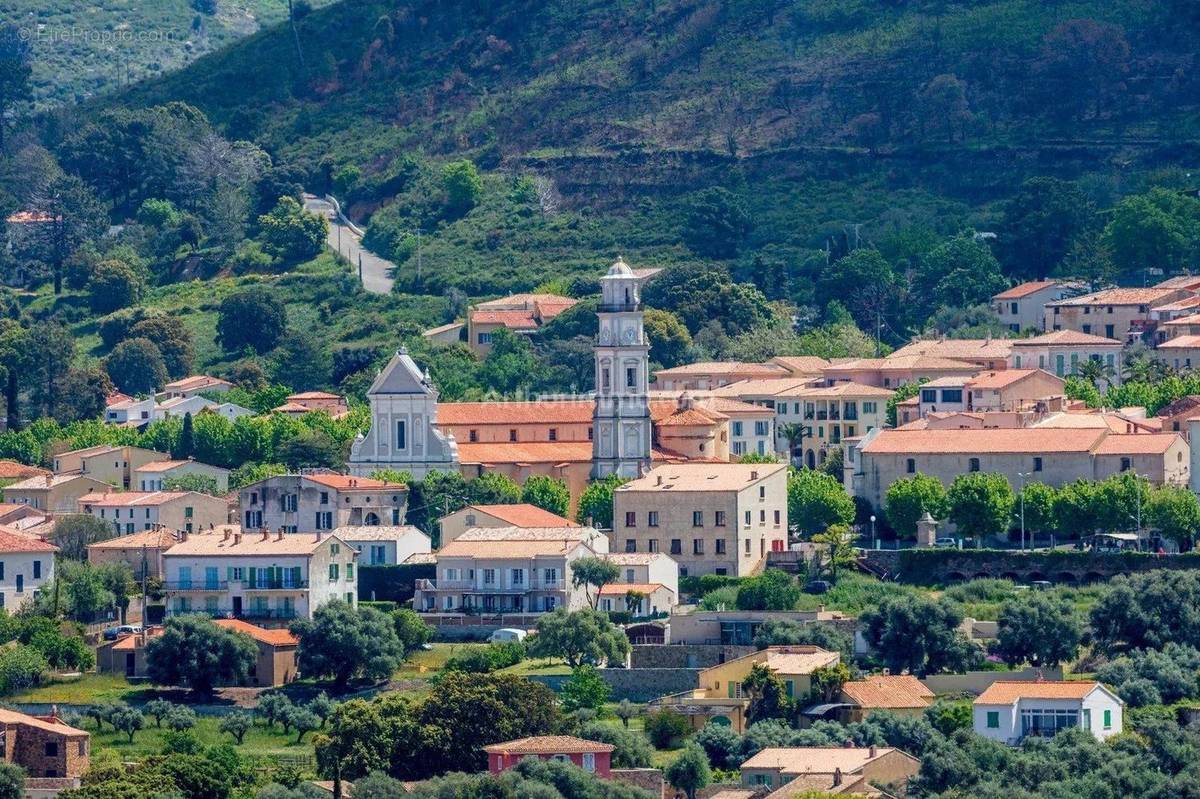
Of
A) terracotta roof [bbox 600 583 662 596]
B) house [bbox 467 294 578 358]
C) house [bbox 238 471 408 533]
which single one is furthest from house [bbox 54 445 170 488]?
terracotta roof [bbox 600 583 662 596]

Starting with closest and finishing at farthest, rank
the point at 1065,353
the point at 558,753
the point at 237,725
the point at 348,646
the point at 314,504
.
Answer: the point at 558,753, the point at 237,725, the point at 348,646, the point at 314,504, the point at 1065,353

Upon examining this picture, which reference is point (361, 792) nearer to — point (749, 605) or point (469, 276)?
point (749, 605)

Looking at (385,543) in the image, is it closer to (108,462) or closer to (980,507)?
(980,507)

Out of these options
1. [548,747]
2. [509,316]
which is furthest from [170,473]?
[548,747]

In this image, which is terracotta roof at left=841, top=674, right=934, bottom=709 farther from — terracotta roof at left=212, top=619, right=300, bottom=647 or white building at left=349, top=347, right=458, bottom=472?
white building at left=349, top=347, right=458, bottom=472

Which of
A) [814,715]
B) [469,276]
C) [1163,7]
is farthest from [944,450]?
[1163,7]
